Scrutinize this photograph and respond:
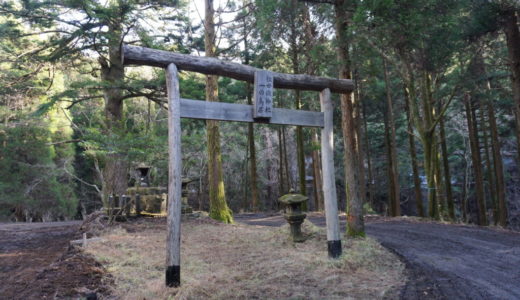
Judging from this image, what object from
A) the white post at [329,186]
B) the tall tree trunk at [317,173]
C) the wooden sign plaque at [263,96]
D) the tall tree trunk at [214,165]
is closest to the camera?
the wooden sign plaque at [263,96]

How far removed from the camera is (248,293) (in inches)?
161

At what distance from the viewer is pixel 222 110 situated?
4.96 m

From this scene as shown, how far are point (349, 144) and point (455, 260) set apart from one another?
2.97m

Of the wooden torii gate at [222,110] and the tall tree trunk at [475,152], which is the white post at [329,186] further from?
the tall tree trunk at [475,152]

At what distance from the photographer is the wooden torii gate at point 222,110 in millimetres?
4336

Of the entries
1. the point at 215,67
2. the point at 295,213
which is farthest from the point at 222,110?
the point at 295,213

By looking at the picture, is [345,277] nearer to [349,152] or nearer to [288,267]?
[288,267]

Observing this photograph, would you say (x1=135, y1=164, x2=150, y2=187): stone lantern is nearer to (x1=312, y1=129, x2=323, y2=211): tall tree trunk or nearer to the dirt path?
the dirt path

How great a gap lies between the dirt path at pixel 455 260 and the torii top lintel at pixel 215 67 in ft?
10.9

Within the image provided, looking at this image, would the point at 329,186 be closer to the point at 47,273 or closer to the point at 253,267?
the point at 253,267

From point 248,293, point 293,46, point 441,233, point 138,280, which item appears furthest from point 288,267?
point 293,46

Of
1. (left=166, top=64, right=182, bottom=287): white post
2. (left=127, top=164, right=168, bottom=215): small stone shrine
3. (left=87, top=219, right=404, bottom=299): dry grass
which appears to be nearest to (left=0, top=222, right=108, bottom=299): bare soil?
(left=87, top=219, right=404, bottom=299): dry grass

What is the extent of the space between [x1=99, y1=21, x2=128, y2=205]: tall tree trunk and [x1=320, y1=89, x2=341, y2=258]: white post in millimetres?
6439

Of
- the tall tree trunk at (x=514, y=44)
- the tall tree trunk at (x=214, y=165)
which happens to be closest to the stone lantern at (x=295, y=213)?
the tall tree trunk at (x=214, y=165)
